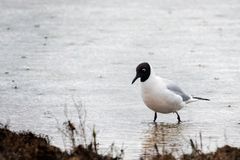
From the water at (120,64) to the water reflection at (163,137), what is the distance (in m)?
0.01

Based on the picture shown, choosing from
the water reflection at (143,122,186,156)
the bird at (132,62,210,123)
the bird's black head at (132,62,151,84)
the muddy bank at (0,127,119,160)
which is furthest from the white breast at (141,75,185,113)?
the muddy bank at (0,127,119,160)

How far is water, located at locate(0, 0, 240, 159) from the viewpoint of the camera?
1096cm

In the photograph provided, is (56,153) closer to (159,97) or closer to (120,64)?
(159,97)

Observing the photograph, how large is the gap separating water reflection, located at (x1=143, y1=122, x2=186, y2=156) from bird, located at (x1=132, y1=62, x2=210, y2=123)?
0.26m

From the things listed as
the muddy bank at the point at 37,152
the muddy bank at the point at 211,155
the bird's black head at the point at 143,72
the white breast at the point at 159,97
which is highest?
the bird's black head at the point at 143,72

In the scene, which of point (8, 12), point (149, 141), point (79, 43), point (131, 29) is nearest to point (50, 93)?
point (149, 141)

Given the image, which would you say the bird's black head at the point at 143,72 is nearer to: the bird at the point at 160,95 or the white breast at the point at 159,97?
the bird at the point at 160,95

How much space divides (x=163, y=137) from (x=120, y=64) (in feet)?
19.3

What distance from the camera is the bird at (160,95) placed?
11992mm

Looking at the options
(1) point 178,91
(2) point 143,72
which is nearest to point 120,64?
(2) point 143,72

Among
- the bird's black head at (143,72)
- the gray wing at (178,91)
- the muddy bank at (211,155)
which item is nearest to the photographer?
the muddy bank at (211,155)

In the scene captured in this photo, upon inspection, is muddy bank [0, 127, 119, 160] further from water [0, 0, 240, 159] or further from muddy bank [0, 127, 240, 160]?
water [0, 0, 240, 159]

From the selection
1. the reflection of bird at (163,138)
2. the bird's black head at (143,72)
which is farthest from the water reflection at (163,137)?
the bird's black head at (143,72)

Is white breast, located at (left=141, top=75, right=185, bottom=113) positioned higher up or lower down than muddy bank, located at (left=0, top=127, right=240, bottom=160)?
higher up
